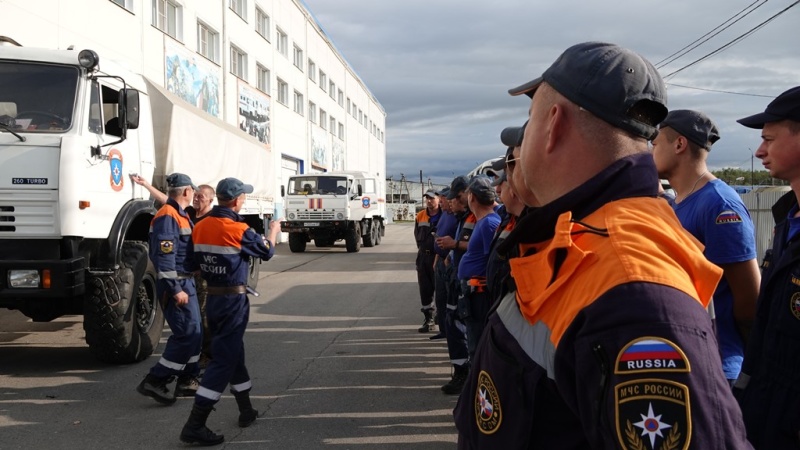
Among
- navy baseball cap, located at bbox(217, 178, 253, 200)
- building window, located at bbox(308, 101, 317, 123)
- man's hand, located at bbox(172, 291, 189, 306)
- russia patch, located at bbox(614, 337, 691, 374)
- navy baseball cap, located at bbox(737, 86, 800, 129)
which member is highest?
building window, located at bbox(308, 101, 317, 123)

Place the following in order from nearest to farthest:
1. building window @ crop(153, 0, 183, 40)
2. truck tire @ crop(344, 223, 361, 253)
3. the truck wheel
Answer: building window @ crop(153, 0, 183, 40)
truck tire @ crop(344, 223, 361, 253)
the truck wheel

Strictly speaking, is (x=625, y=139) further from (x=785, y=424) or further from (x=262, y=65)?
(x=262, y=65)

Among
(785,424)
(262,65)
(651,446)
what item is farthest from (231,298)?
(262,65)

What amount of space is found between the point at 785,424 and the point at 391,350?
5601 mm

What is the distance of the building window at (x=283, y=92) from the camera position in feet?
94.9

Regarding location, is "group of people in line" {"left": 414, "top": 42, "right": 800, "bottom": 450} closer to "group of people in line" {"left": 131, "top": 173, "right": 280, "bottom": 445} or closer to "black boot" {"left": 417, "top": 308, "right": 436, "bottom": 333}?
"group of people in line" {"left": 131, "top": 173, "right": 280, "bottom": 445}

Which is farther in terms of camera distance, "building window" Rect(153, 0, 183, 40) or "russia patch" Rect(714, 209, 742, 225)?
"building window" Rect(153, 0, 183, 40)

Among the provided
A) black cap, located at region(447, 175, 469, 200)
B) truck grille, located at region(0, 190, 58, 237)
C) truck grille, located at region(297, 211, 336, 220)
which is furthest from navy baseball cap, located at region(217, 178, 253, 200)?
truck grille, located at region(297, 211, 336, 220)

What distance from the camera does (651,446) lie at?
3.02 ft

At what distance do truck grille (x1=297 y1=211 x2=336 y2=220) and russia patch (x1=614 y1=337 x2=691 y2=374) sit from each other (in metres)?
19.7

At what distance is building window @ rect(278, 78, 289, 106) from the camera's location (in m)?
28.9

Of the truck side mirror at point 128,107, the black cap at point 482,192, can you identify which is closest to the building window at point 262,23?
the truck side mirror at point 128,107

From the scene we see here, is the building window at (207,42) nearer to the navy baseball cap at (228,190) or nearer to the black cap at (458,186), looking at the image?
the black cap at (458,186)

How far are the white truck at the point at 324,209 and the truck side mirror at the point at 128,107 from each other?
1358 centimetres
